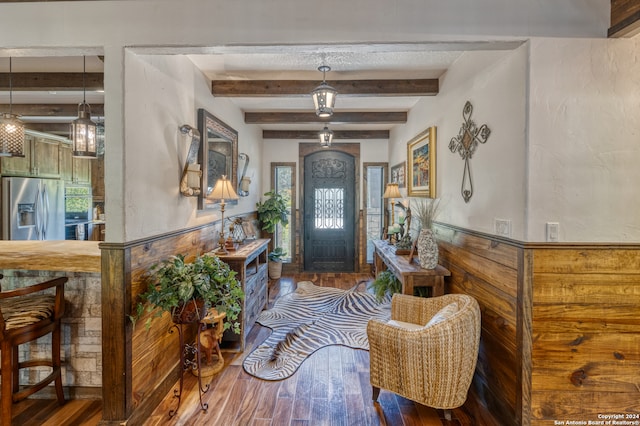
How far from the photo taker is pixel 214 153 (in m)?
3.40

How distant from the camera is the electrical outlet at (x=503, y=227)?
202cm

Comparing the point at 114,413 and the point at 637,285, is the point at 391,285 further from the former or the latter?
the point at 114,413

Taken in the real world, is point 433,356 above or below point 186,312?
below

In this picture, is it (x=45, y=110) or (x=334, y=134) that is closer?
(x=45, y=110)

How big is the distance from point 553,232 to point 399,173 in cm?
326

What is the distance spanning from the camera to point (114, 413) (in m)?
1.93

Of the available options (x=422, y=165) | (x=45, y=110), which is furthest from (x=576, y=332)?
(x=45, y=110)

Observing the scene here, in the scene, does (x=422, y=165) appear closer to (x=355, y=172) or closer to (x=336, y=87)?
(x=336, y=87)

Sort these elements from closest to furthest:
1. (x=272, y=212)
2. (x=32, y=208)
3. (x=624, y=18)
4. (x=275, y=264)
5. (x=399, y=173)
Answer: (x=624, y=18) → (x=32, y=208) → (x=399, y=173) → (x=272, y=212) → (x=275, y=264)

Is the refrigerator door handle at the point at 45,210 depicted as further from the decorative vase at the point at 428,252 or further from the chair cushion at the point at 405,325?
the decorative vase at the point at 428,252

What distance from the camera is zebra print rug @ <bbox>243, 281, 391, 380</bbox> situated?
2.80m

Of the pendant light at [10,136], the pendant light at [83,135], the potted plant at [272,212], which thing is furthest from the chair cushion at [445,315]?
the potted plant at [272,212]

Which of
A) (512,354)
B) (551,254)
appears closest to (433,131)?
(551,254)

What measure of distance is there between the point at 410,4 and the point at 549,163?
126cm
